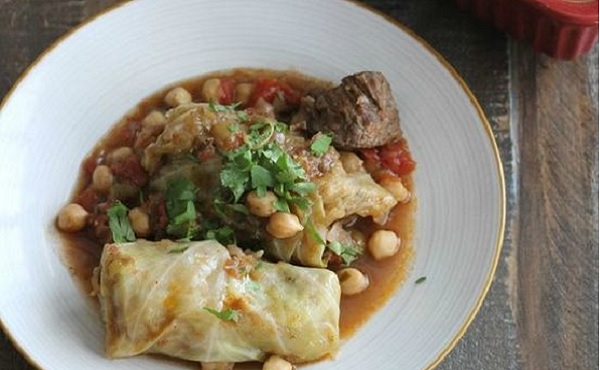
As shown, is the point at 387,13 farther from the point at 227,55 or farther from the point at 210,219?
the point at 210,219

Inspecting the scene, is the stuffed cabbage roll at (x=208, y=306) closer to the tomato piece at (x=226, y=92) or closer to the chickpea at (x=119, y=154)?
the chickpea at (x=119, y=154)

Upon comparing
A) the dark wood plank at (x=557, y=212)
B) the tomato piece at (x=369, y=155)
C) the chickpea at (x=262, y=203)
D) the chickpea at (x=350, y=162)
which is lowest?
the dark wood plank at (x=557, y=212)

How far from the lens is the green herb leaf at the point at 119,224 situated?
463cm

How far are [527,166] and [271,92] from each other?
1481 millimetres

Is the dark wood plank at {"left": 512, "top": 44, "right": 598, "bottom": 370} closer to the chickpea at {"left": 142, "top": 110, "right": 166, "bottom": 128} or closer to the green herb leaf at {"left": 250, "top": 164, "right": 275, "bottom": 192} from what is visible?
the green herb leaf at {"left": 250, "top": 164, "right": 275, "bottom": 192}

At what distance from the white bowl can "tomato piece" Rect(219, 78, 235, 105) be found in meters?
0.11

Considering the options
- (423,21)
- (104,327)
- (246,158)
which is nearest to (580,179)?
(423,21)

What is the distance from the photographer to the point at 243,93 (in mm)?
5043

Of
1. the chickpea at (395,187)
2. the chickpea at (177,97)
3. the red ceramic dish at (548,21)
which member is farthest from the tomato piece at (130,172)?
the red ceramic dish at (548,21)

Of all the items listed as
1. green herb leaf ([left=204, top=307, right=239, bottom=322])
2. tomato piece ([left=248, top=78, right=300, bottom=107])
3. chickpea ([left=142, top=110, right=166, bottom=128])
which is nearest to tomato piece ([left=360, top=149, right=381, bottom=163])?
tomato piece ([left=248, top=78, right=300, bottom=107])

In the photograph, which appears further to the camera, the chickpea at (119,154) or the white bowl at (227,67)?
the chickpea at (119,154)

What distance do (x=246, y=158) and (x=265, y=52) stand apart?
2.97ft

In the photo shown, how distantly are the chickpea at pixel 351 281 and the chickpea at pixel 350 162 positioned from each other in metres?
0.51

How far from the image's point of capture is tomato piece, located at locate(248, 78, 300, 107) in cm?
503
